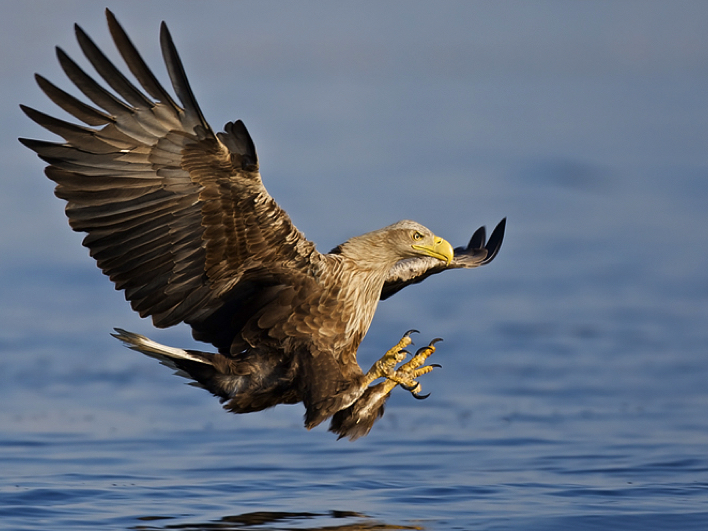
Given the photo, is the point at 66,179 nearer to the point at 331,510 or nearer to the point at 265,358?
the point at 265,358

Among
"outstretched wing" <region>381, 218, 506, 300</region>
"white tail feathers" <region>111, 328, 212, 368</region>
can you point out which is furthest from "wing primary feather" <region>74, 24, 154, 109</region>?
"outstretched wing" <region>381, 218, 506, 300</region>

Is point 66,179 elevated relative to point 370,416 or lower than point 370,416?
elevated

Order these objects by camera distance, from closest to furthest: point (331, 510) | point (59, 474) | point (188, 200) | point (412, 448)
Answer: point (188, 200), point (331, 510), point (59, 474), point (412, 448)

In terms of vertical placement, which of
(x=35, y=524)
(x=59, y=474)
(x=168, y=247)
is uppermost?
(x=168, y=247)

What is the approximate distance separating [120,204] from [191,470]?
2.96 m

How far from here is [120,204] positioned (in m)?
7.38

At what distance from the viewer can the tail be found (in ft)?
24.5

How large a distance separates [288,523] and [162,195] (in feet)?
6.56

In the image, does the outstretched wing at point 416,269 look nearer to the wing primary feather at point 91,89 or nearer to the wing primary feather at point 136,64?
the wing primary feather at point 136,64

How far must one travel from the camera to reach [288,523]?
26.0ft

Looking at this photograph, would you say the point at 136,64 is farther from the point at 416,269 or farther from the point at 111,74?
the point at 416,269

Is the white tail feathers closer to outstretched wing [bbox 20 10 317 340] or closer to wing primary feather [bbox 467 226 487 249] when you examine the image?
outstretched wing [bbox 20 10 317 340]

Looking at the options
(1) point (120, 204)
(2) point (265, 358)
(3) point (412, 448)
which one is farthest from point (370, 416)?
(3) point (412, 448)

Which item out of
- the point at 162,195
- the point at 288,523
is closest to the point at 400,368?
the point at 288,523
